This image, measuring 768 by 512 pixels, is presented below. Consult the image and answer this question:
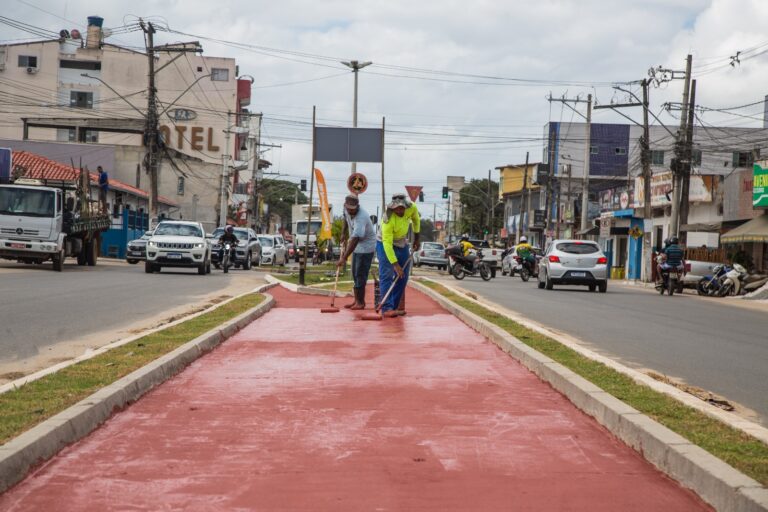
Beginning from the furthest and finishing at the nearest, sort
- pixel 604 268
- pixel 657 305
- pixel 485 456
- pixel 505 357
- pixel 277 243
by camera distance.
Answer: pixel 277 243 → pixel 604 268 → pixel 657 305 → pixel 505 357 → pixel 485 456

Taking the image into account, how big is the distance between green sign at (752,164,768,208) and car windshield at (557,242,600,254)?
10.2 m

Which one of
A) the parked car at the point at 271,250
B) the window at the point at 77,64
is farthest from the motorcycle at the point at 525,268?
the window at the point at 77,64

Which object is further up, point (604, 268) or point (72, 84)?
point (72, 84)

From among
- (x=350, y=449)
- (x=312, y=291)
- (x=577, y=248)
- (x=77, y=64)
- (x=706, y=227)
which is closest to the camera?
(x=350, y=449)

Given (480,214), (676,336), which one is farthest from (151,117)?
(480,214)

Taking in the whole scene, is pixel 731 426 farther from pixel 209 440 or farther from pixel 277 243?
pixel 277 243

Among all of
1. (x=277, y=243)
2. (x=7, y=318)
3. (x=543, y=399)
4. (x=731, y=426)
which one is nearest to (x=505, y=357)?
(x=543, y=399)

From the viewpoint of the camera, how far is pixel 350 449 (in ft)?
20.0

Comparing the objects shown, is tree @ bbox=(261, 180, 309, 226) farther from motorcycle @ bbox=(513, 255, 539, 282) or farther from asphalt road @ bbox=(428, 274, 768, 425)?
asphalt road @ bbox=(428, 274, 768, 425)

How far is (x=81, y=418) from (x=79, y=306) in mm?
11139

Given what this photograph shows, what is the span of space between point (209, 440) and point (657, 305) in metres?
19.5

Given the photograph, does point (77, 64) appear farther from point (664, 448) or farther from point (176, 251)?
point (664, 448)

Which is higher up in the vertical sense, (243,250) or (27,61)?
(27,61)

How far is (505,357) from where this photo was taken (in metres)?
10.9
